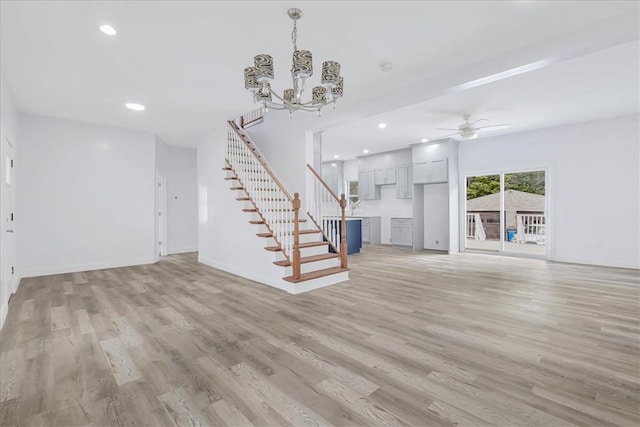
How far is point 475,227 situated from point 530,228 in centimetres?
125

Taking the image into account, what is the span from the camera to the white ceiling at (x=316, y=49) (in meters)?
2.54

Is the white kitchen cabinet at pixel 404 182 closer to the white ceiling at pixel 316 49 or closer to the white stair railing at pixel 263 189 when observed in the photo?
the white ceiling at pixel 316 49

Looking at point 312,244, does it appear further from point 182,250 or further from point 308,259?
point 182,250

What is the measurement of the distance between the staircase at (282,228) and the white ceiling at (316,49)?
107 cm

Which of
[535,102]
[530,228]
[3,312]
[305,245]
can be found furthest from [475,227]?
[3,312]

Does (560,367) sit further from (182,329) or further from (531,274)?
(531,274)

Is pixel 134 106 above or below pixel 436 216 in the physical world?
above

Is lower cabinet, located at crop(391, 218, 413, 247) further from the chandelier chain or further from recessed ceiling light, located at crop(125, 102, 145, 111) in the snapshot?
recessed ceiling light, located at crop(125, 102, 145, 111)

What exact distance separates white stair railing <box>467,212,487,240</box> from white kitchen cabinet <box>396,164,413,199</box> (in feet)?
5.52

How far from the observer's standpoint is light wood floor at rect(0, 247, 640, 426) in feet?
5.80

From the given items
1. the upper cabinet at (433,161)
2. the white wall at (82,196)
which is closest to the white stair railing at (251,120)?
the white wall at (82,196)

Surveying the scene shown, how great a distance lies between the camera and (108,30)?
278 centimetres

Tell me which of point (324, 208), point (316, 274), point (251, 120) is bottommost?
point (316, 274)

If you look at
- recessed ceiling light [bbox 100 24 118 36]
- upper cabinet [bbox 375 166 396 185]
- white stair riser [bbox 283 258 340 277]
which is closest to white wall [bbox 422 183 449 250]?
upper cabinet [bbox 375 166 396 185]
